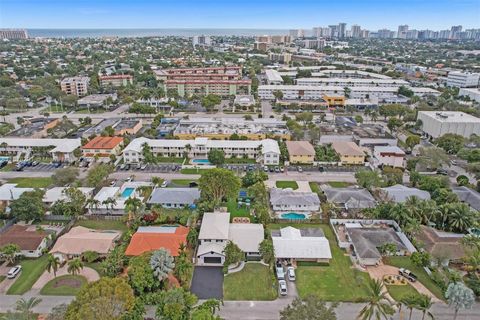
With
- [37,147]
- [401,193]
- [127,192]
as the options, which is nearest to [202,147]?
[127,192]

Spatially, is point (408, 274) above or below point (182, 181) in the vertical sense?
below

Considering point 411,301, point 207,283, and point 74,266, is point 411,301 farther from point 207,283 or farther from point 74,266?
point 74,266

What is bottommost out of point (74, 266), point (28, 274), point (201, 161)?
point (28, 274)

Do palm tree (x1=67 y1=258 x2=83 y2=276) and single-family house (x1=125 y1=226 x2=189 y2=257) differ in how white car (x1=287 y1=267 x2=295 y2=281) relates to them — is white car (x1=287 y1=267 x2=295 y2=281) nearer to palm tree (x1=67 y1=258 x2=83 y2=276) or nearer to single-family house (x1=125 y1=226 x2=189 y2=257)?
single-family house (x1=125 y1=226 x2=189 y2=257)

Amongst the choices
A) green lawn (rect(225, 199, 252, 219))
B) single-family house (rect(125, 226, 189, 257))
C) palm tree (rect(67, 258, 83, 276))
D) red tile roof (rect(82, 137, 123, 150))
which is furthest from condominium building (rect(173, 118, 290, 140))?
palm tree (rect(67, 258, 83, 276))

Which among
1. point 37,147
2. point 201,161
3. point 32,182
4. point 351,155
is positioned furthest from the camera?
point 37,147

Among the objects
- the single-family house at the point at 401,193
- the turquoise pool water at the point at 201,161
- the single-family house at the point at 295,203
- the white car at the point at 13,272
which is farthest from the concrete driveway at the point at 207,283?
the turquoise pool water at the point at 201,161

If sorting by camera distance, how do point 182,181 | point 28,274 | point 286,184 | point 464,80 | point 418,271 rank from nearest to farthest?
point 28,274, point 418,271, point 286,184, point 182,181, point 464,80

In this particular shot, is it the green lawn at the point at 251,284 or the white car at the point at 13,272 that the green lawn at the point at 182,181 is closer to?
the green lawn at the point at 251,284

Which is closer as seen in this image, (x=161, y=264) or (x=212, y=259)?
(x=161, y=264)
